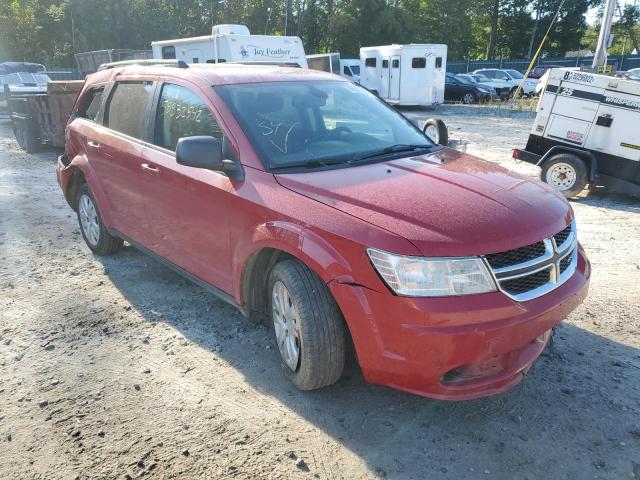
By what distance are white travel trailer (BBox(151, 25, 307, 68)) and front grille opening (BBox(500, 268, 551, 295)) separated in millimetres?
12185

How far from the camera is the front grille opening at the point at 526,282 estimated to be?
8.61 ft

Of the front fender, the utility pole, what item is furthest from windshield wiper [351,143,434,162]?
the utility pole

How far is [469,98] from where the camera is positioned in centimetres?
2620

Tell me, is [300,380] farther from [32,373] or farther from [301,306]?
[32,373]

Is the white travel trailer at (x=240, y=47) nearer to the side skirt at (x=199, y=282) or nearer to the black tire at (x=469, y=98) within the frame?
the side skirt at (x=199, y=282)

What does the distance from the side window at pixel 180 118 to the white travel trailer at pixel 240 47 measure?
10.4 meters

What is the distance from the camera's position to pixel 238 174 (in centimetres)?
330

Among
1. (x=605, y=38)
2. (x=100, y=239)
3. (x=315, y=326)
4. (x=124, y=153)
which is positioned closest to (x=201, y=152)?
(x=315, y=326)

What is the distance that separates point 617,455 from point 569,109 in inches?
262

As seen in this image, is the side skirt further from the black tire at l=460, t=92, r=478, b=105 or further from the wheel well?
the black tire at l=460, t=92, r=478, b=105

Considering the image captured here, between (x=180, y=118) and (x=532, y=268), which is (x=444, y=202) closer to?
(x=532, y=268)

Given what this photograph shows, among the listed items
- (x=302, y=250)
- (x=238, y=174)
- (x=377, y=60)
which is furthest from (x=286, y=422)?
(x=377, y=60)

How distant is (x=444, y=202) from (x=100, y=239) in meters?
3.76

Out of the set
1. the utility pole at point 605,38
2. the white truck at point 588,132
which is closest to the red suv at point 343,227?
the white truck at point 588,132
